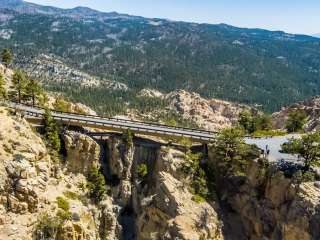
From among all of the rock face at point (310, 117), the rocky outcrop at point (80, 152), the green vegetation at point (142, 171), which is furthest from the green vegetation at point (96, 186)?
the rock face at point (310, 117)

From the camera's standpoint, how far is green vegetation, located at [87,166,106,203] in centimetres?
8912

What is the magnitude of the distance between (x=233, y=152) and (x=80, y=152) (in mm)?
33420

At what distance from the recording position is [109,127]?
99.5m

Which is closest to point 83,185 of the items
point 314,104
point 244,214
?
point 244,214

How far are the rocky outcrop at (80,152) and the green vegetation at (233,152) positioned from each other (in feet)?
91.0

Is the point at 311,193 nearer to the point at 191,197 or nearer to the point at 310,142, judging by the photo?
the point at 310,142

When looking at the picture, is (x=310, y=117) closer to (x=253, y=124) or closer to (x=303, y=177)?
(x=253, y=124)

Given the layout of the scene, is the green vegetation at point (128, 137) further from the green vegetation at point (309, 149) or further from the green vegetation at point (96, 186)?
the green vegetation at point (309, 149)

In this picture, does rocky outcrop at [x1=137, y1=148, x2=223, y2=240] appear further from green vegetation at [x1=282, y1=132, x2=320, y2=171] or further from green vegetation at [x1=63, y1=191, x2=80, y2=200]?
green vegetation at [x1=282, y1=132, x2=320, y2=171]

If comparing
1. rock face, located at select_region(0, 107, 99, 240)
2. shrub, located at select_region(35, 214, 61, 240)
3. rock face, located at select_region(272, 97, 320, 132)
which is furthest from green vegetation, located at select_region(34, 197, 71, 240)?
rock face, located at select_region(272, 97, 320, 132)

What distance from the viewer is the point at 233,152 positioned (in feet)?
295

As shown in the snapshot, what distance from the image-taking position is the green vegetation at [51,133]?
3575 inches

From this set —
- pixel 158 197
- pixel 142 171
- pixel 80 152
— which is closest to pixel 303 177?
pixel 158 197

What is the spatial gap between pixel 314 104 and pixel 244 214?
338 ft
